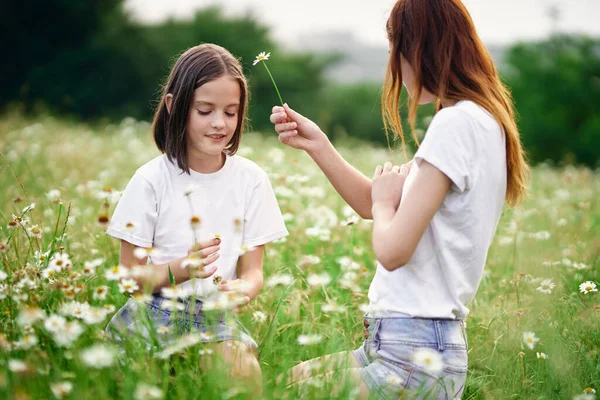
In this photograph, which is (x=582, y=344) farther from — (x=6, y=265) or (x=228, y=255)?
(x=6, y=265)

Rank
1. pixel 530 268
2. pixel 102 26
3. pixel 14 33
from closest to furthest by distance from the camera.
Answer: pixel 530 268 < pixel 14 33 < pixel 102 26

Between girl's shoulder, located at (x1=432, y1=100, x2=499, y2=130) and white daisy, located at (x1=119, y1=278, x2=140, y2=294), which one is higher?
girl's shoulder, located at (x1=432, y1=100, x2=499, y2=130)

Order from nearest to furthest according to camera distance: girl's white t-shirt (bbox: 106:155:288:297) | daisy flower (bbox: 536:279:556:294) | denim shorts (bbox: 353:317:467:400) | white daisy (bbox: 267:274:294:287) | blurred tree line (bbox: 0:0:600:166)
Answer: denim shorts (bbox: 353:317:467:400), white daisy (bbox: 267:274:294:287), girl's white t-shirt (bbox: 106:155:288:297), daisy flower (bbox: 536:279:556:294), blurred tree line (bbox: 0:0:600:166)

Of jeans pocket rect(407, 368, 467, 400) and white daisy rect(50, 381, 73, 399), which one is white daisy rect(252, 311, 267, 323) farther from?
white daisy rect(50, 381, 73, 399)

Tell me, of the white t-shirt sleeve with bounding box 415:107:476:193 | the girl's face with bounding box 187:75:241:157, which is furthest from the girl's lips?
the white t-shirt sleeve with bounding box 415:107:476:193

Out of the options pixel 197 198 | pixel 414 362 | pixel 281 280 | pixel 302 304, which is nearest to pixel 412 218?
pixel 414 362

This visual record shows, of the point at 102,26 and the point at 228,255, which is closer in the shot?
the point at 228,255

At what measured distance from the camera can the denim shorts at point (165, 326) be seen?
1.70 m

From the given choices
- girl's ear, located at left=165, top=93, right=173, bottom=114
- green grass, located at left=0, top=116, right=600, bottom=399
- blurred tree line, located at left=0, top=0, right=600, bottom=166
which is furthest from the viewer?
blurred tree line, located at left=0, top=0, right=600, bottom=166

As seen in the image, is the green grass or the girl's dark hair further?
the girl's dark hair

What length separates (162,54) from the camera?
1759cm

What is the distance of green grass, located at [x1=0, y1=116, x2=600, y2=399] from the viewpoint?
1.60 metres

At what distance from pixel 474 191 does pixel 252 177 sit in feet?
2.94

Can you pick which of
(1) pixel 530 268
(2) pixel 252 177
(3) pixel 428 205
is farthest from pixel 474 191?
(1) pixel 530 268
